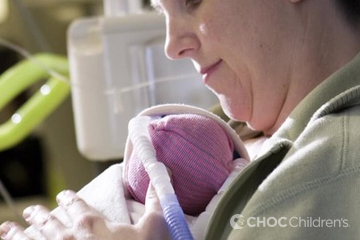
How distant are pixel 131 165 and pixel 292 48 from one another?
299 mm

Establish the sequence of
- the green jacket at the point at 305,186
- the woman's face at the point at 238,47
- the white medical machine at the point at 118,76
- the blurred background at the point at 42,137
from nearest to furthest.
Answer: the green jacket at the point at 305,186, the woman's face at the point at 238,47, the white medical machine at the point at 118,76, the blurred background at the point at 42,137

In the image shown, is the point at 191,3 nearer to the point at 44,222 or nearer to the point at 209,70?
the point at 209,70

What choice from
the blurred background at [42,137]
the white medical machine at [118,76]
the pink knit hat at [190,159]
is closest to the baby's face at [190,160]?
the pink knit hat at [190,159]

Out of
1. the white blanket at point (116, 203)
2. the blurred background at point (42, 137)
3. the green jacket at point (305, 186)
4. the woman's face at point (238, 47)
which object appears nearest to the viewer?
the green jacket at point (305, 186)

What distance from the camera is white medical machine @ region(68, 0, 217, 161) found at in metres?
1.89

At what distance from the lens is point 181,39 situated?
1281 mm

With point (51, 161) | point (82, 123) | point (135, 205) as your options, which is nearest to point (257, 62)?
point (135, 205)

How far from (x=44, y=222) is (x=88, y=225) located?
0.39 feet

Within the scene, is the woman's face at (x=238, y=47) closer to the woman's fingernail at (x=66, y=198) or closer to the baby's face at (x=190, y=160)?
the baby's face at (x=190, y=160)

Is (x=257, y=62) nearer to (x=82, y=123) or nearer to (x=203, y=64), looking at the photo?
(x=203, y=64)

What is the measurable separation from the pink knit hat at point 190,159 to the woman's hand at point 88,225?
2.4 inches

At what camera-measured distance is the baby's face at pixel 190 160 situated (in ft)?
3.75

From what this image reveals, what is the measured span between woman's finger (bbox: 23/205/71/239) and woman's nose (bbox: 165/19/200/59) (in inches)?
12.5

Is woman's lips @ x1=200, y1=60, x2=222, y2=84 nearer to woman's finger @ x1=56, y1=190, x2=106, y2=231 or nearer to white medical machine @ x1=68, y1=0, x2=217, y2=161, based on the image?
woman's finger @ x1=56, y1=190, x2=106, y2=231
